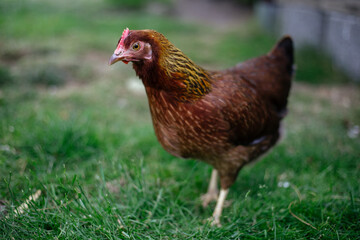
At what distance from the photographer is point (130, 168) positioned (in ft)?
8.00

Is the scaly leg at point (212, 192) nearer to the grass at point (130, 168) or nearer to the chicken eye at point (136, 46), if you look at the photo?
the grass at point (130, 168)

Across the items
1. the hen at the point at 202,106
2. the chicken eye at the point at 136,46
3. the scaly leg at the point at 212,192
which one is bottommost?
the scaly leg at the point at 212,192

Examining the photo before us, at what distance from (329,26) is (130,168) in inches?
227

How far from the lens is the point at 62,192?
2.19m

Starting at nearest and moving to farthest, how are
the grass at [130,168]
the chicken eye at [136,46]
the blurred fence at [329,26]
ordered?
the chicken eye at [136,46], the grass at [130,168], the blurred fence at [329,26]

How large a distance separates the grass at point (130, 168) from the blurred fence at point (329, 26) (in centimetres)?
44

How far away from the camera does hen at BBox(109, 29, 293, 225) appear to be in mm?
1832

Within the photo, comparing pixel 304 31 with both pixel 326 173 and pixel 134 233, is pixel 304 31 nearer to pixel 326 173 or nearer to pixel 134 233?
pixel 326 173

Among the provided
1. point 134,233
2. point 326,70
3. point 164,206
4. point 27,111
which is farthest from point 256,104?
point 326,70

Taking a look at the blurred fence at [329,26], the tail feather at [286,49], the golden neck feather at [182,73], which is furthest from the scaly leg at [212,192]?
the blurred fence at [329,26]

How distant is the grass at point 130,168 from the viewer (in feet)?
6.28

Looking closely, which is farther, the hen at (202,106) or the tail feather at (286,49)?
the tail feather at (286,49)

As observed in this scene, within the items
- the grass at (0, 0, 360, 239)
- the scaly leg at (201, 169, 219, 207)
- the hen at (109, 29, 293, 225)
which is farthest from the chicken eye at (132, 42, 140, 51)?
the scaly leg at (201, 169, 219, 207)

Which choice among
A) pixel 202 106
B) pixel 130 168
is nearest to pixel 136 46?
pixel 202 106
